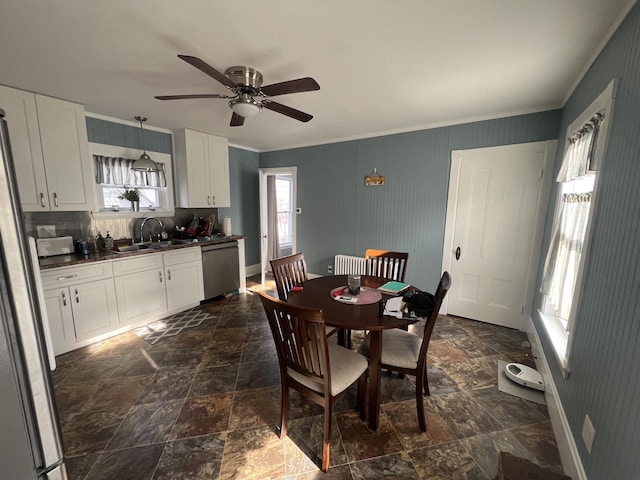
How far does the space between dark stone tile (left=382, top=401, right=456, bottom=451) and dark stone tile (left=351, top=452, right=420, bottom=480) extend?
97 mm

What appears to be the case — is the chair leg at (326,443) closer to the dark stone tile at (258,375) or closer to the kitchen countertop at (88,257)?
the dark stone tile at (258,375)

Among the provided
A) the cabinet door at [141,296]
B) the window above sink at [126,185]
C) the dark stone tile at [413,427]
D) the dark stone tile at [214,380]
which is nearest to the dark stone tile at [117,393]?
the dark stone tile at [214,380]

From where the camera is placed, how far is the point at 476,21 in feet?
4.67

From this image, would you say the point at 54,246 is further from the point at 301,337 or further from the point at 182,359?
the point at 301,337

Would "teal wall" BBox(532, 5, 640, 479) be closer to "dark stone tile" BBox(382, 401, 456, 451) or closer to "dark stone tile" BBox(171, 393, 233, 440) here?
"dark stone tile" BBox(382, 401, 456, 451)

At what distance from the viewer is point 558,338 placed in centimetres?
195

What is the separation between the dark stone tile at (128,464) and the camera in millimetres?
1415

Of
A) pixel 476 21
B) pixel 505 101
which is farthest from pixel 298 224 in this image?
pixel 476 21

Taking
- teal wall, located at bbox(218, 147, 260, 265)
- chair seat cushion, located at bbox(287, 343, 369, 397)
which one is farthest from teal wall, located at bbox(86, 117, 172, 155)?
chair seat cushion, located at bbox(287, 343, 369, 397)

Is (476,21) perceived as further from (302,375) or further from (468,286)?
(468,286)

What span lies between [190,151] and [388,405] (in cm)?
384

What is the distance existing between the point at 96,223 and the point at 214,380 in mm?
2475

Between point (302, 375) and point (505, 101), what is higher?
point (505, 101)

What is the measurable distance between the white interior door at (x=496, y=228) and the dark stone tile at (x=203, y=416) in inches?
113
